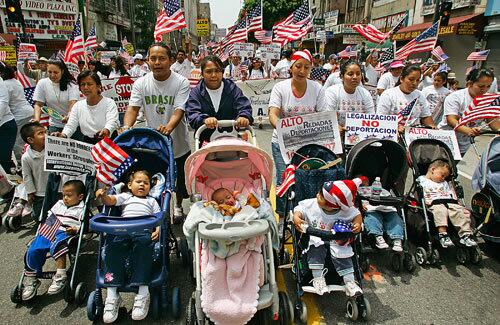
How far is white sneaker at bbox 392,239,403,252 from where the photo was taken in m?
3.65

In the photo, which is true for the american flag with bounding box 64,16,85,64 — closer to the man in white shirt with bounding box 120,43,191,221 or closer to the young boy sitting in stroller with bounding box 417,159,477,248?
Result: the man in white shirt with bounding box 120,43,191,221

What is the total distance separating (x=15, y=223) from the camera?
4688 millimetres

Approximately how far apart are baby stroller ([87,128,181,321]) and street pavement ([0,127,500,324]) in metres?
0.21

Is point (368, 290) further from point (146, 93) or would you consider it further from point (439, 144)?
point (146, 93)

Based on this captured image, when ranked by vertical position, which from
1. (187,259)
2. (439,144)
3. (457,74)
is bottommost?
(187,259)

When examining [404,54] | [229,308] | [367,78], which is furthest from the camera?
[367,78]

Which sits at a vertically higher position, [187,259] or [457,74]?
[457,74]

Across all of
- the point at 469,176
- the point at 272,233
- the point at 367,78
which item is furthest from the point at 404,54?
the point at 272,233

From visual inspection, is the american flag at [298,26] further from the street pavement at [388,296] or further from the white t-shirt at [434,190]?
the street pavement at [388,296]

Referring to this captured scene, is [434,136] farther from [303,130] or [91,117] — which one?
[91,117]

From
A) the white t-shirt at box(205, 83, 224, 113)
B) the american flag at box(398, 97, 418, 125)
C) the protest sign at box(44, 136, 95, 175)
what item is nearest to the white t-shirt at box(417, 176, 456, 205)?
the american flag at box(398, 97, 418, 125)

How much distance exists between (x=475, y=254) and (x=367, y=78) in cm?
834

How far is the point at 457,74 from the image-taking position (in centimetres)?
2119

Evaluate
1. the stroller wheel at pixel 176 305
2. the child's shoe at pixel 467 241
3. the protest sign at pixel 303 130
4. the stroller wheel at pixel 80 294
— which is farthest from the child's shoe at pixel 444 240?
the stroller wheel at pixel 80 294
